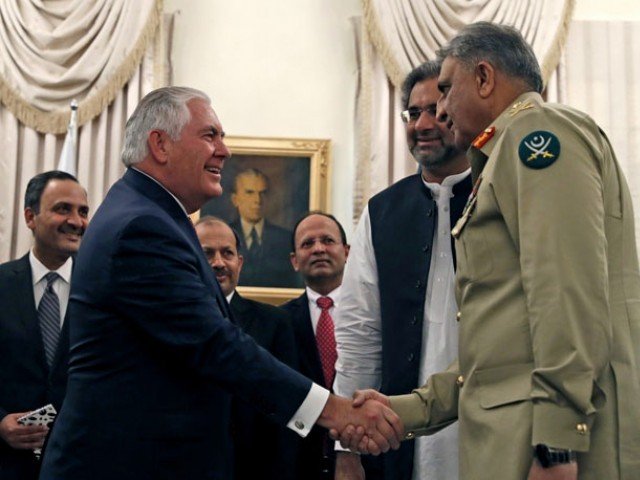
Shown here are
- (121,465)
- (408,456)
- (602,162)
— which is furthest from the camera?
(408,456)

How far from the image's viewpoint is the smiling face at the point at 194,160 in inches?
118

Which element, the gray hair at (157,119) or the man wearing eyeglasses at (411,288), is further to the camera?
the man wearing eyeglasses at (411,288)

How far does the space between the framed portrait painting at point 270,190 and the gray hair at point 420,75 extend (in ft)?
10.4

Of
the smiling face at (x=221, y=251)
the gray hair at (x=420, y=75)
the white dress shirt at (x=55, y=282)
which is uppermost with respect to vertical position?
the gray hair at (x=420, y=75)

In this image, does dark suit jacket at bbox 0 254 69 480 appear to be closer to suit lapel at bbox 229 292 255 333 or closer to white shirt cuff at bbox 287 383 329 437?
suit lapel at bbox 229 292 255 333

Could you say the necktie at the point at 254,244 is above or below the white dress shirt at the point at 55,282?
above

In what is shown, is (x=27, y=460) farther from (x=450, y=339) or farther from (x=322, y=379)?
(x=450, y=339)

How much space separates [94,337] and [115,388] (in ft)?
0.55

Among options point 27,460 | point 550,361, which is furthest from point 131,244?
point 27,460

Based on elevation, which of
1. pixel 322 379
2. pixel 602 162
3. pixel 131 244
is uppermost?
pixel 602 162

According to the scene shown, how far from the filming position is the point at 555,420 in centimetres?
211

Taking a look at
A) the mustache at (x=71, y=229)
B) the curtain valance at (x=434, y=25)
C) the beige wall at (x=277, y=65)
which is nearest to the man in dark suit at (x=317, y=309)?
the mustache at (x=71, y=229)

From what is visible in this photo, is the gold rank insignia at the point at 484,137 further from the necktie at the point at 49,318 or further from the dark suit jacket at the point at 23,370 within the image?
the necktie at the point at 49,318

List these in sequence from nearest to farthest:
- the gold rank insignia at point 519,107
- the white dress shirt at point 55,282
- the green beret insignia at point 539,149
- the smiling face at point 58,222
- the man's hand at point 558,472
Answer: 1. the man's hand at point 558,472
2. the green beret insignia at point 539,149
3. the gold rank insignia at point 519,107
4. the white dress shirt at point 55,282
5. the smiling face at point 58,222
